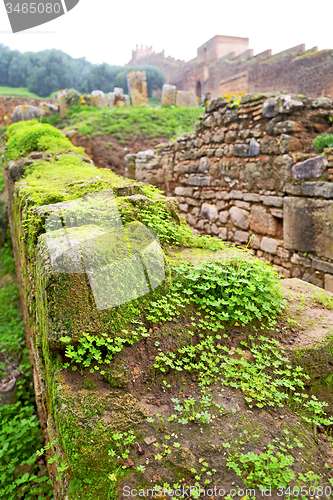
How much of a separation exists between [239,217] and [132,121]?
8.87 meters

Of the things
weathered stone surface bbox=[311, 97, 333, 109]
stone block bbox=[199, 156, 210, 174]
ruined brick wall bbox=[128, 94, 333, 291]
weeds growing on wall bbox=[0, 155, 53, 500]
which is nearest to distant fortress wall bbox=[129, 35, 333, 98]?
stone block bbox=[199, 156, 210, 174]

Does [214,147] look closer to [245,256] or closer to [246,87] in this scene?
[245,256]

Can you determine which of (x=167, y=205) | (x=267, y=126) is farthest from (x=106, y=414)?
(x=267, y=126)

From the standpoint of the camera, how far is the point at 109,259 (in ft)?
6.90

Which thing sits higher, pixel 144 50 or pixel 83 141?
pixel 144 50

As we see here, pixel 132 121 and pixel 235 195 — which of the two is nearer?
pixel 235 195

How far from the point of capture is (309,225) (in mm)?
4441

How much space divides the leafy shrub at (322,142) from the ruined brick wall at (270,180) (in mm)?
100

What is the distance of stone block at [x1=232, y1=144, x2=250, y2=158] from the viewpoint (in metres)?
5.56

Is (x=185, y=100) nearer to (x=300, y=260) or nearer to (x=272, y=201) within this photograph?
(x=272, y=201)

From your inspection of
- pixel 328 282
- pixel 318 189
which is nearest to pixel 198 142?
pixel 318 189

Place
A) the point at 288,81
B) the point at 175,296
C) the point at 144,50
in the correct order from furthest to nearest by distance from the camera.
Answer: the point at 144,50, the point at 288,81, the point at 175,296

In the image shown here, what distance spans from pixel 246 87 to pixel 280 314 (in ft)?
71.4

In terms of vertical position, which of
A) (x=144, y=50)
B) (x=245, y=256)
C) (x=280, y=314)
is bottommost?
(x=280, y=314)
